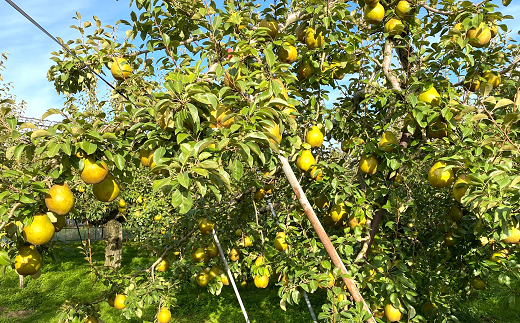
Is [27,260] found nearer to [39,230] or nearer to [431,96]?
[39,230]

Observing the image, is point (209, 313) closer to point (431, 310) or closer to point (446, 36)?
point (431, 310)

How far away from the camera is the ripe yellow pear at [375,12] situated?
8.29 ft

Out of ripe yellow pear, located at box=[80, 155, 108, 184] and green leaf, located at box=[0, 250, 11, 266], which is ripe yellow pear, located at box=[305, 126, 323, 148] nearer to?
ripe yellow pear, located at box=[80, 155, 108, 184]

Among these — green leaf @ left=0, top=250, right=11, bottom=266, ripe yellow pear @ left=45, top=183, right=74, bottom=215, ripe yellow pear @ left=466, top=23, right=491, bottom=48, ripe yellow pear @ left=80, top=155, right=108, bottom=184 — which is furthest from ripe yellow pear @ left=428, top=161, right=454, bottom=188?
green leaf @ left=0, top=250, right=11, bottom=266

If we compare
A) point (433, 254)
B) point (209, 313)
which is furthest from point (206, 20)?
point (209, 313)

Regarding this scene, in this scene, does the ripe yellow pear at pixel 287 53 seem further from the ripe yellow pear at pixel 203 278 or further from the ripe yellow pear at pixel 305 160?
the ripe yellow pear at pixel 203 278

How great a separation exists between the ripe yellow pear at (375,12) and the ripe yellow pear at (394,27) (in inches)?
4.4

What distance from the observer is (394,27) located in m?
Answer: 2.53

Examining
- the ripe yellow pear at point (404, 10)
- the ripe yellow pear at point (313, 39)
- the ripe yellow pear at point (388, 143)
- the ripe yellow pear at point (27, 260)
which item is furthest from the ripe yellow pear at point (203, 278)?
the ripe yellow pear at point (404, 10)

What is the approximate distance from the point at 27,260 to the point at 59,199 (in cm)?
66

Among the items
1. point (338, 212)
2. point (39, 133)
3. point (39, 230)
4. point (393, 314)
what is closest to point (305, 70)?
point (338, 212)

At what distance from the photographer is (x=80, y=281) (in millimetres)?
9125

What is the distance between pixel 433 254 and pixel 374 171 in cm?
136

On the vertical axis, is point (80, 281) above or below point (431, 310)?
above
